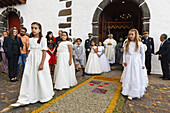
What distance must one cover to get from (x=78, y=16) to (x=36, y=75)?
15.6ft

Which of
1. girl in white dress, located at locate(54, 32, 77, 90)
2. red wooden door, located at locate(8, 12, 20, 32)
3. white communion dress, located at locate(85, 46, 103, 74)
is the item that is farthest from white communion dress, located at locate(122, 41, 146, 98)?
red wooden door, located at locate(8, 12, 20, 32)

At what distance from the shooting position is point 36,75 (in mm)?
2344

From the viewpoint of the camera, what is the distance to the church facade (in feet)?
16.4

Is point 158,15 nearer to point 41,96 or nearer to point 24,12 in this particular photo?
point 41,96

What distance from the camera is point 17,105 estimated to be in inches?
84.8

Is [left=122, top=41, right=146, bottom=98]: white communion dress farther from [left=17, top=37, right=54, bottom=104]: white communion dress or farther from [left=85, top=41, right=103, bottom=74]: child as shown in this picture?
[left=85, top=41, right=103, bottom=74]: child

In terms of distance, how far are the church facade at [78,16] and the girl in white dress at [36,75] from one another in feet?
13.2

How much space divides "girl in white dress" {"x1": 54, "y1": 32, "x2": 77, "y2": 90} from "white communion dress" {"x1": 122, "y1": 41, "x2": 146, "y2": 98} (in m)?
1.51

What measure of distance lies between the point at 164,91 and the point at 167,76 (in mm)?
1445

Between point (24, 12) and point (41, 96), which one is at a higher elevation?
point (24, 12)

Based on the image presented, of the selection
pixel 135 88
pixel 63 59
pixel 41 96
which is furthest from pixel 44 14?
pixel 135 88

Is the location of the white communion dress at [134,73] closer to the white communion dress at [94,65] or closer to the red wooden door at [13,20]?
the white communion dress at [94,65]

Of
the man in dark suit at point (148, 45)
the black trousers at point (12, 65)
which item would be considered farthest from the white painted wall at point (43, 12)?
the man in dark suit at point (148, 45)

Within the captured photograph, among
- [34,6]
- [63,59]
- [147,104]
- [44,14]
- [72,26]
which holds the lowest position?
[147,104]
